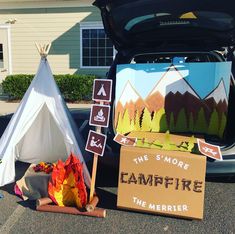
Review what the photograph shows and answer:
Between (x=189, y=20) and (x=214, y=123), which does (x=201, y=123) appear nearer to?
(x=214, y=123)

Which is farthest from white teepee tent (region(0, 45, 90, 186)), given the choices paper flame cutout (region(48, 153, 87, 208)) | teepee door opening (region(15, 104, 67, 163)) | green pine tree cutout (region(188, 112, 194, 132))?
green pine tree cutout (region(188, 112, 194, 132))

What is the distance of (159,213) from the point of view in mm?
3262

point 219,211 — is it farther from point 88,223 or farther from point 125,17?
point 125,17

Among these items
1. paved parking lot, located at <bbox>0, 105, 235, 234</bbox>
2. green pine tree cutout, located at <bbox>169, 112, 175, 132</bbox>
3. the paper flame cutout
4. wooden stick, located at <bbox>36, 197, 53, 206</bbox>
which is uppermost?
green pine tree cutout, located at <bbox>169, 112, 175, 132</bbox>

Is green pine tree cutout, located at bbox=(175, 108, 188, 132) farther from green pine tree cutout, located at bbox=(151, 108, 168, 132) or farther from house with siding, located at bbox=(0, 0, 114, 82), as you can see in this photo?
house with siding, located at bbox=(0, 0, 114, 82)

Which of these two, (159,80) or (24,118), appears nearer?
(24,118)

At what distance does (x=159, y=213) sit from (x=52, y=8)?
1002 cm

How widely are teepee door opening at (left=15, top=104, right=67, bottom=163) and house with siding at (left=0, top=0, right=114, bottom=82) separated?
298 inches

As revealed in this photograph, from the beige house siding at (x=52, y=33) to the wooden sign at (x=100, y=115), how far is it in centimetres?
873

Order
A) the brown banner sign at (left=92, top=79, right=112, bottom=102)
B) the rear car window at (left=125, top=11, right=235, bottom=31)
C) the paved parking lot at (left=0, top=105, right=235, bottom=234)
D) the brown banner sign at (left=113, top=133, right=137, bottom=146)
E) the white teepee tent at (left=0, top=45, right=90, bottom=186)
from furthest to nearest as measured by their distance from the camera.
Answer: the white teepee tent at (left=0, top=45, right=90, bottom=186), the rear car window at (left=125, top=11, right=235, bottom=31), the brown banner sign at (left=113, top=133, right=137, bottom=146), the brown banner sign at (left=92, top=79, right=112, bottom=102), the paved parking lot at (left=0, top=105, right=235, bottom=234)

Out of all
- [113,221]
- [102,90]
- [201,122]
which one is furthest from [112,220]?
[201,122]

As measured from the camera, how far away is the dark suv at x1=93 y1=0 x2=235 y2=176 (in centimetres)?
338

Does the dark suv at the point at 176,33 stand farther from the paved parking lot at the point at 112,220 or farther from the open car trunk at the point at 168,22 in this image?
the paved parking lot at the point at 112,220

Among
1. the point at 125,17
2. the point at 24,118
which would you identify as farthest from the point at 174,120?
the point at 24,118
